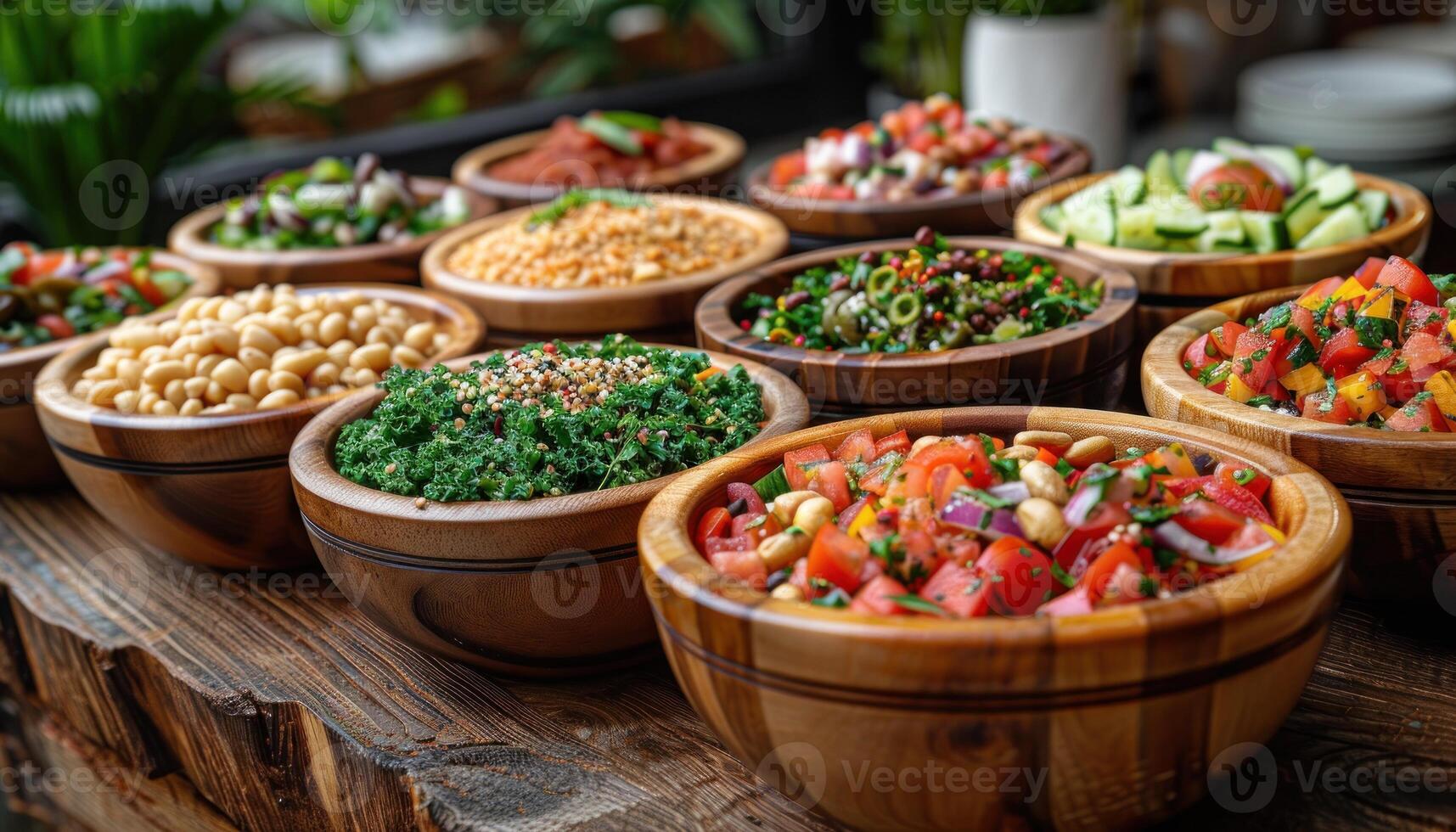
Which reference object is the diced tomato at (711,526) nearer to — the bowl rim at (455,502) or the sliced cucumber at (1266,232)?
the bowl rim at (455,502)

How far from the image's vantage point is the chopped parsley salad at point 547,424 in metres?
1.70

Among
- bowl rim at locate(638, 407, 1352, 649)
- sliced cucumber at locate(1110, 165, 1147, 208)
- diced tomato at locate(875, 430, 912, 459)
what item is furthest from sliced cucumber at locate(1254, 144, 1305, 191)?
diced tomato at locate(875, 430, 912, 459)

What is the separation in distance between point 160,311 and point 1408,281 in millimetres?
2261

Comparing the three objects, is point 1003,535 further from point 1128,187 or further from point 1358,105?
point 1358,105

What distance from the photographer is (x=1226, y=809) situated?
4.80 feet

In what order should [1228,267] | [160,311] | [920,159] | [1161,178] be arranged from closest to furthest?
[1228,267]
[160,311]
[1161,178]
[920,159]

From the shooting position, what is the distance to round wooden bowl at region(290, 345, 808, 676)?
1603 millimetres

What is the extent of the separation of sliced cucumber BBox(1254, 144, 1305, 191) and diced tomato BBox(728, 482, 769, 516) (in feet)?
5.28

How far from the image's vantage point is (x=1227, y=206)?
8.22 feet

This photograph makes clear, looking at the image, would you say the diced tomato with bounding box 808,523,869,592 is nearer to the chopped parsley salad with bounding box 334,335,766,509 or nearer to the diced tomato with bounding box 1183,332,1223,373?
the chopped parsley salad with bounding box 334,335,766,509

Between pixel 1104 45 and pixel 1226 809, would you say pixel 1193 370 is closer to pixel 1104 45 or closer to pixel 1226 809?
pixel 1226 809

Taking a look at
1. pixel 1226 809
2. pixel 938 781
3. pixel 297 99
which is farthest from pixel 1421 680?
pixel 297 99

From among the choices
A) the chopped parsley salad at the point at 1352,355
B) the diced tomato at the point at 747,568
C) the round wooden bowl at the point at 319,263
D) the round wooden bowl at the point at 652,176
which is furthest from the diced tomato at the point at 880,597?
the round wooden bowl at the point at 652,176

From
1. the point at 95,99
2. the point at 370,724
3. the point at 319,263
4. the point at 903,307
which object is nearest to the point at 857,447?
the point at 903,307
